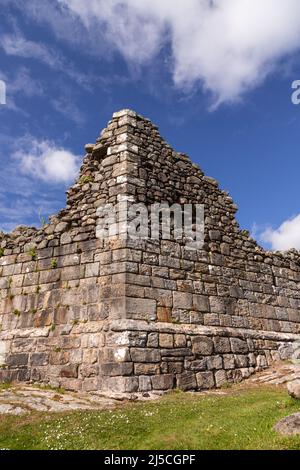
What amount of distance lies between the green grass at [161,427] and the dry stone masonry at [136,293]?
1794mm

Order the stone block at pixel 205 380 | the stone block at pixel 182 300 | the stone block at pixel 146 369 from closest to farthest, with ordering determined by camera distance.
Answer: the stone block at pixel 146 369, the stone block at pixel 205 380, the stone block at pixel 182 300

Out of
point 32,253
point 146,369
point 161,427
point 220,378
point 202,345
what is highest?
point 32,253

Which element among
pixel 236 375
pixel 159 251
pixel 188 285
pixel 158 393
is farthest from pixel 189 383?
pixel 159 251

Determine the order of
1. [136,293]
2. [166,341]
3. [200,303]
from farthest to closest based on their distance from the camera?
[200,303] < [136,293] < [166,341]

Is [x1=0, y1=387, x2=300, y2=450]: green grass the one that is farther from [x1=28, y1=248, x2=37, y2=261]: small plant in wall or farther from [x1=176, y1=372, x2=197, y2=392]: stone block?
[x1=28, y1=248, x2=37, y2=261]: small plant in wall

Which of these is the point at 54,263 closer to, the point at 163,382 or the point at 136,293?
the point at 136,293

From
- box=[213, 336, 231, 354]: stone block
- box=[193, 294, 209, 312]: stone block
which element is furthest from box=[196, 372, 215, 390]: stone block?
box=[193, 294, 209, 312]: stone block

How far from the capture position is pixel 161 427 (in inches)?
235

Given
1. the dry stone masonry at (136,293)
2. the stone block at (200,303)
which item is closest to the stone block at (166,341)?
the dry stone masonry at (136,293)

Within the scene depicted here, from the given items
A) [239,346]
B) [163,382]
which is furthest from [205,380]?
[239,346]

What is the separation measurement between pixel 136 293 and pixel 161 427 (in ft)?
13.0

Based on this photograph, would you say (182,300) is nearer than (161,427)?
No

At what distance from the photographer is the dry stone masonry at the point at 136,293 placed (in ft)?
30.1

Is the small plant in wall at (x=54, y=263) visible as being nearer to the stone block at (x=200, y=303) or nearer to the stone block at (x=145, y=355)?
the stone block at (x=145, y=355)
